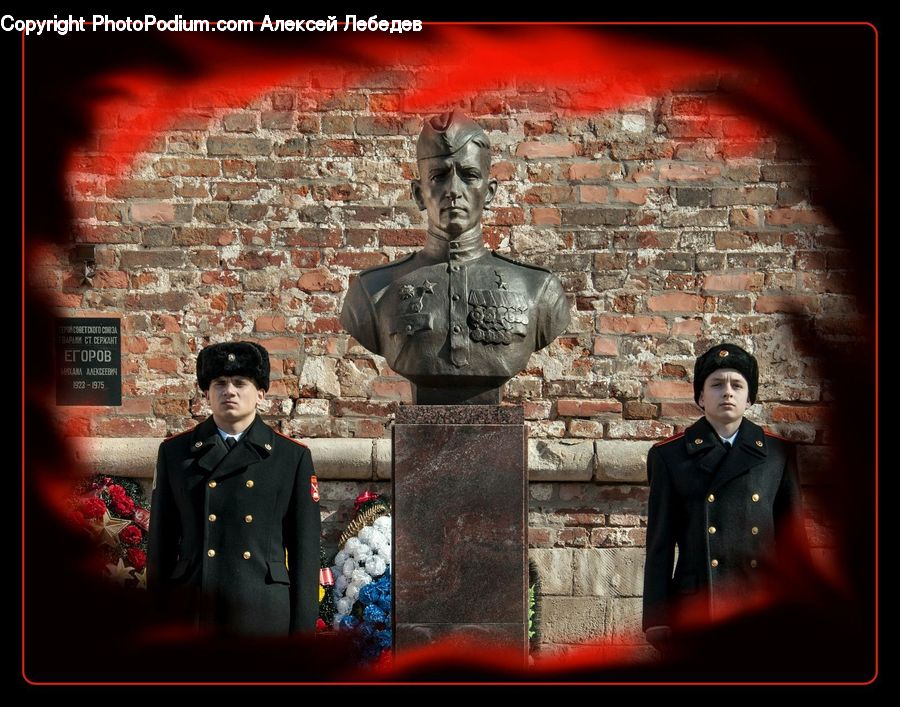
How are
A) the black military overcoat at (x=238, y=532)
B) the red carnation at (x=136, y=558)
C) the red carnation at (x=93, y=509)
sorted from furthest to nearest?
the red carnation at (x=93, y=509) < the red carnation at (x=136, y=558) < the black military overcoat at (x=238, y=532)

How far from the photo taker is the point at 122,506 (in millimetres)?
6266

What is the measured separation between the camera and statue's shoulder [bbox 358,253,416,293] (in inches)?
187

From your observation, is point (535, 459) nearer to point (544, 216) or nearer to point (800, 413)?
point (544, 216)

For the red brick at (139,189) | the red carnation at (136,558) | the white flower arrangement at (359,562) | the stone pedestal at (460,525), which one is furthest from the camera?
the red brick at (139,189)

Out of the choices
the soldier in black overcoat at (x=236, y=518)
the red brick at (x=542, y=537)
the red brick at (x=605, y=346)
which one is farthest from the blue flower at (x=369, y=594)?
the red brick at (x=605, y=346)

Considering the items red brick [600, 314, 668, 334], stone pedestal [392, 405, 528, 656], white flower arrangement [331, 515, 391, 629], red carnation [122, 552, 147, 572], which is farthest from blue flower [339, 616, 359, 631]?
red brick [600, 314, 668, 334]

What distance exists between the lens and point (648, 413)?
640 cm

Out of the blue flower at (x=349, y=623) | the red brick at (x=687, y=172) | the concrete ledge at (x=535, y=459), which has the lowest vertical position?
the blue flower at (x=349, y=623)

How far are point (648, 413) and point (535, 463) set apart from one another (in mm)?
547

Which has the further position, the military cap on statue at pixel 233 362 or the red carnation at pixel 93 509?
the red carnation at pixel 93 509

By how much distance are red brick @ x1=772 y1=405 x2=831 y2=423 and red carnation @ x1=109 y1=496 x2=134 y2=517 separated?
2.82 m

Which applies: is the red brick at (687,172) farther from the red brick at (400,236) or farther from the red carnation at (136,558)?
the red carnation at (136,558)

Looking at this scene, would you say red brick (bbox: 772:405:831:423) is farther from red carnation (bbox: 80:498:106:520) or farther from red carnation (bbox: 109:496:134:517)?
red carnation (bbox: 80:498:106:520)

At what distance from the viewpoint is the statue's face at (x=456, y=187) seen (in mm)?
4578
